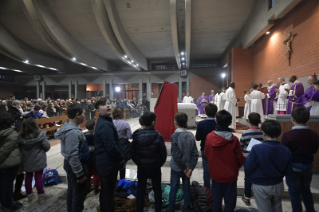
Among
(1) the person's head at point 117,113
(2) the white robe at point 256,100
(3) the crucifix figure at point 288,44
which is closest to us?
(1) the person's head at point 117,113

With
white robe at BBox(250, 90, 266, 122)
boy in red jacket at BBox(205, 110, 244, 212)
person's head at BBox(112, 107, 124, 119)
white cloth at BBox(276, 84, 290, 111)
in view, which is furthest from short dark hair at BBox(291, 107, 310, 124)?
white robe at BBox(250, 90, 266, 122)

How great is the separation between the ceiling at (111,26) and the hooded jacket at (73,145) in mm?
7940

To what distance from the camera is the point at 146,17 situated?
31.8ft

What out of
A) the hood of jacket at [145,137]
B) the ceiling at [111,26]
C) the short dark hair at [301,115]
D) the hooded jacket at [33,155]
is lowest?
the hooded jacket at [33,155]

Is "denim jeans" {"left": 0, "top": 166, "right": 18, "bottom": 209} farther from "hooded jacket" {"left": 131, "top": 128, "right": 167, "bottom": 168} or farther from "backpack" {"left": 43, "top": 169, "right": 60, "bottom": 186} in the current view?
"hooded jacket" {"left": 131, "top": 128, "right": 167, "bottom": 168}

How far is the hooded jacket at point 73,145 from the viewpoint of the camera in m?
2.01

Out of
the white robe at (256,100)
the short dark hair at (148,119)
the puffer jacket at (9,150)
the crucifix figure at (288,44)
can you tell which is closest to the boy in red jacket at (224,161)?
the short dark hair at (148,119)

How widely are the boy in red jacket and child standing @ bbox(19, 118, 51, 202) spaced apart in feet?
8.64

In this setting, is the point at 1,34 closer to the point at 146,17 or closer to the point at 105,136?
the point at 146,17

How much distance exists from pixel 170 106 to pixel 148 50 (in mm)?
11860

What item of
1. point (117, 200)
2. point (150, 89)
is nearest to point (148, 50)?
point (150, 89)

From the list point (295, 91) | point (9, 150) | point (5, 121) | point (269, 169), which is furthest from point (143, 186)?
point (295, 91)

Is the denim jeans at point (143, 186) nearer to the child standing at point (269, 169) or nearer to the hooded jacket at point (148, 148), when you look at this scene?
the hooded jacket at point (148, 148)

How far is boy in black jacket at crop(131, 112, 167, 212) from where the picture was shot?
83.7 inches
